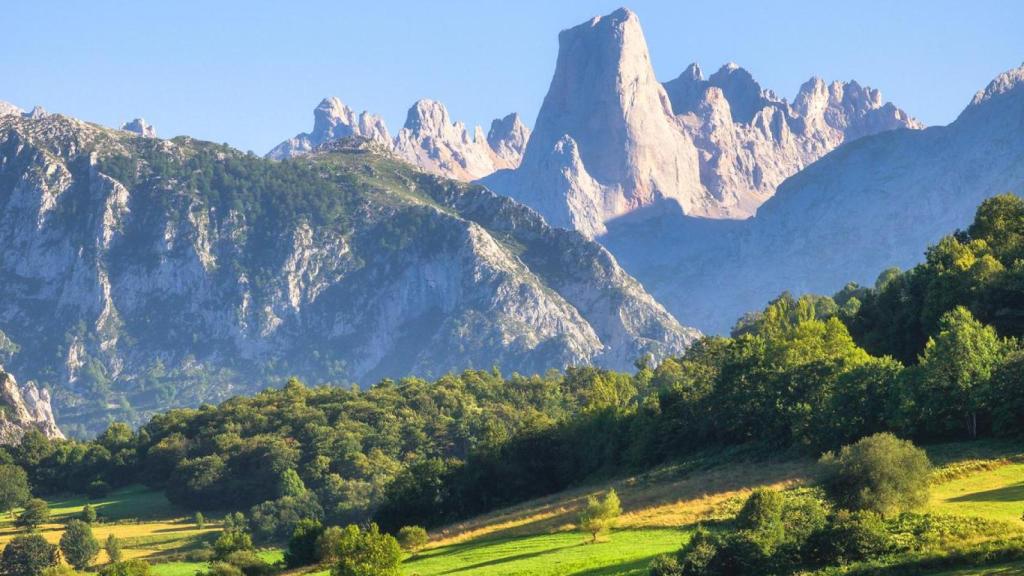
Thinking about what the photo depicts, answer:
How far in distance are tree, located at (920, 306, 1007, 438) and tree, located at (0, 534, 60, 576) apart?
86527mm

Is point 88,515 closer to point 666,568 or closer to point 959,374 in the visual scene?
point 959,374

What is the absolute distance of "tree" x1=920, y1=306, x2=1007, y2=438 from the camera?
9762 centimetres

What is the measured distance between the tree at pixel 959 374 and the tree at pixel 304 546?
50834mm

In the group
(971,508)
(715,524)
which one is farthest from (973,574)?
(715,524)

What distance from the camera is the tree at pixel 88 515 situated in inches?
6552

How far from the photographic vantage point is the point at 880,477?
234 ft

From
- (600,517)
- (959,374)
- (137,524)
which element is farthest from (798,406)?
(137,524)

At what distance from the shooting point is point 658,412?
138 metres

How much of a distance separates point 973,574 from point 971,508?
15.7 m

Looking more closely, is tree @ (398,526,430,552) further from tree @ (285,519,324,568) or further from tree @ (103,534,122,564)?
tree @ (103,534,122,564)

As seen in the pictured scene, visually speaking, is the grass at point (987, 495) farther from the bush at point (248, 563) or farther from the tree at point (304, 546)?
the bush at point (248, 563)

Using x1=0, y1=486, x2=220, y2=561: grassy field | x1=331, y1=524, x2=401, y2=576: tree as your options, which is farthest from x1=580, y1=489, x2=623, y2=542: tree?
x1=0, y1=486, x2=220, y2=561: grassy field

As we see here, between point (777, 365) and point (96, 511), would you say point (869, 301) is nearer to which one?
point (777, 365)

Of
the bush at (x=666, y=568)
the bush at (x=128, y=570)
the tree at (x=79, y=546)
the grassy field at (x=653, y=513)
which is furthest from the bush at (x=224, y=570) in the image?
the bush at (x=666, y=568)
